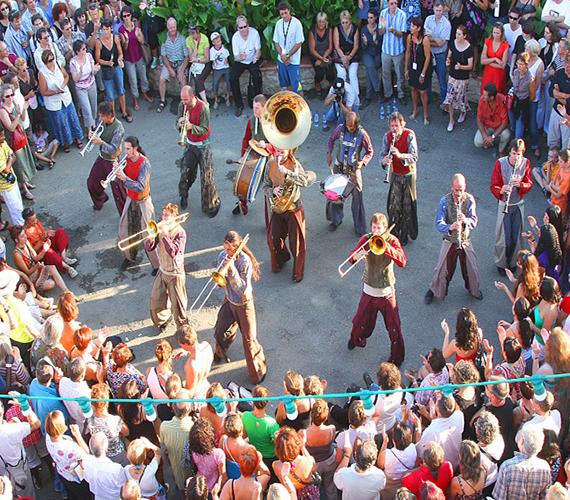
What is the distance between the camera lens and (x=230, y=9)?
554 inches

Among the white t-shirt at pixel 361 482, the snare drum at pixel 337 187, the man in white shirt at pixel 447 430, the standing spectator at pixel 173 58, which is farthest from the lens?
the standing spectator at pixel 173 58

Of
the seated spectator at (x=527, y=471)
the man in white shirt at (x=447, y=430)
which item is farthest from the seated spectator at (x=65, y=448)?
the seated spectator at (x=527, y=471)

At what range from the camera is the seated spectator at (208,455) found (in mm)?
6957

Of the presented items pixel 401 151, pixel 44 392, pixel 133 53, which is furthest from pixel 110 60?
pixel 44 392

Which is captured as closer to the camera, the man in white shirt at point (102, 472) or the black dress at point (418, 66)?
the man in white shirt at point (102, 472)

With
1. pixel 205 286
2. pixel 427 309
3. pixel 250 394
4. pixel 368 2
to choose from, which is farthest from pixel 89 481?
pixel 368 2

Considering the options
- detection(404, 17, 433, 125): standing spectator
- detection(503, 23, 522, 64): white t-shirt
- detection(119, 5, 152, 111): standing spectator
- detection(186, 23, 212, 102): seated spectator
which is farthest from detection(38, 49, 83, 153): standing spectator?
detection(503, 23, 522, 64): white t-shirt

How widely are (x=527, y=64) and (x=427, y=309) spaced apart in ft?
12.8

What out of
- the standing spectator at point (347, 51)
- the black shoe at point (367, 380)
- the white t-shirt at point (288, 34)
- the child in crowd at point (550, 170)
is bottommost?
the black shoe at point (367, 380)

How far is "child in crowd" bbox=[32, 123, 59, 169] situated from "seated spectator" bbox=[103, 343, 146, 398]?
5867mm

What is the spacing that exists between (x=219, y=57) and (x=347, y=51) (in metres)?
2.01

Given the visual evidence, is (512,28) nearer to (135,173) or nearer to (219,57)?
(219,57)

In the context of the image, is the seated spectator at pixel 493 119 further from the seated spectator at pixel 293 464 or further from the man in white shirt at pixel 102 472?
the man in white shirt at pixel 102 472

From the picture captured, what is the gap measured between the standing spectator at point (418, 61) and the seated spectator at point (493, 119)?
1115 millimetres
